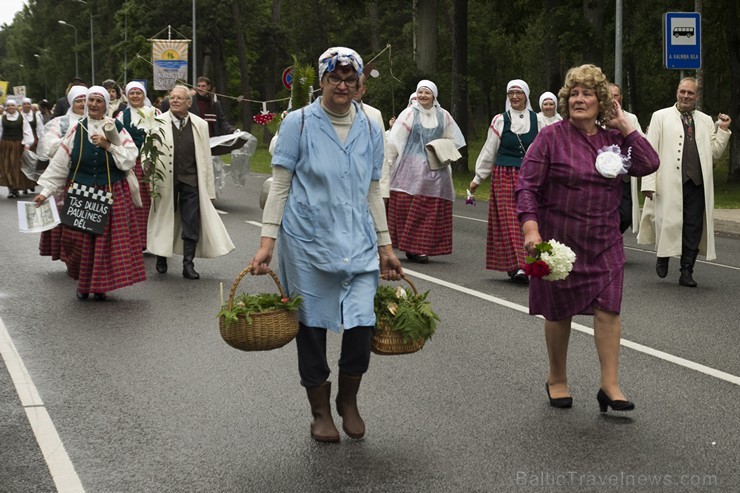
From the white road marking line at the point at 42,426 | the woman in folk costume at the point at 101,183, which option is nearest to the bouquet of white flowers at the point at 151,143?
the woman in folk costume at the point at 101,183

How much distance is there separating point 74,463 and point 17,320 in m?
4.53

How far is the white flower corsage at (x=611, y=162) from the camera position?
21.8 feet

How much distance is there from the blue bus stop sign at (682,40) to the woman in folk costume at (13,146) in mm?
11743

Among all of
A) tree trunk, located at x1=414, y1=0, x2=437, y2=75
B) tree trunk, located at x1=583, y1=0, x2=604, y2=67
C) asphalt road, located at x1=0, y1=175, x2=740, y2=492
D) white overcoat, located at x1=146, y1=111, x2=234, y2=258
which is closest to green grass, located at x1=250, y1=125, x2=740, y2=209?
tree trunk, located at x1=414, y1=0, x2=437, y2=75

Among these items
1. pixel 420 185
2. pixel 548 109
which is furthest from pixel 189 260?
pixel 548 109

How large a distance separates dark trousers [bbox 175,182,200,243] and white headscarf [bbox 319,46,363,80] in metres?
6.92

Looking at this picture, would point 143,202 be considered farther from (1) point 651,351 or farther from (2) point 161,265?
(1) point 651,351

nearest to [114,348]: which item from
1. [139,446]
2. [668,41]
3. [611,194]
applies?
[139,446]

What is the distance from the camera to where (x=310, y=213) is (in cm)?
618

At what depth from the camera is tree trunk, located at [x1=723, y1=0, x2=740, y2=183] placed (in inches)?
1166

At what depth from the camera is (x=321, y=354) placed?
248 inches

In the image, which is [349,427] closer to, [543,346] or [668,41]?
[543,346]

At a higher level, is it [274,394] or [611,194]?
[611,194]

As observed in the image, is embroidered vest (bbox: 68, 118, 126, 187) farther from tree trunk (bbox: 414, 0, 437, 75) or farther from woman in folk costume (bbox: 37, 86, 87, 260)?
tree trunk (bbox: 414, 0, 437, 75)
